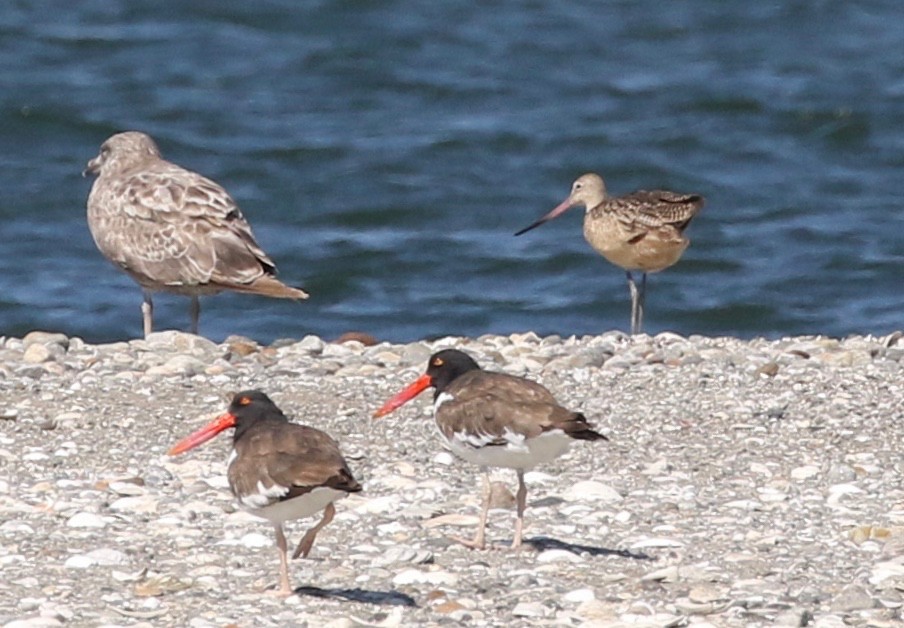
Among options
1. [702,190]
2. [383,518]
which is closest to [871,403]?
[383,518]

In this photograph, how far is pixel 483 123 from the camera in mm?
24016

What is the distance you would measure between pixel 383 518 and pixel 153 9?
21131 mm

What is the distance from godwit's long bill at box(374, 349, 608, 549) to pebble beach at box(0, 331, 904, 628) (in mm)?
378

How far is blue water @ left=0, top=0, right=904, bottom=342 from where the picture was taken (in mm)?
18375

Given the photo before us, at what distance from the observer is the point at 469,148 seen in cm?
2311

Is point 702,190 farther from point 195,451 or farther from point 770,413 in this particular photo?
point 195,451

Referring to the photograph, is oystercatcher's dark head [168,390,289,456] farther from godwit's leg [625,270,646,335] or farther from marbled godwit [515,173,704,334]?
godwit's leg [625,270,646,335]

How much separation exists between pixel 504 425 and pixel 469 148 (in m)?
15.7

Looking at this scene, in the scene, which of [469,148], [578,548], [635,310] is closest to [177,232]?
[635,310]

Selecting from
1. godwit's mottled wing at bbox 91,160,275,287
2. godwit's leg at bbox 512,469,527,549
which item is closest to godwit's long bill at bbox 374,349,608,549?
godwit's leg at bbox 512,469,527,549

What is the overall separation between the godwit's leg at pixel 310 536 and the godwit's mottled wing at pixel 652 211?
5.88 meters

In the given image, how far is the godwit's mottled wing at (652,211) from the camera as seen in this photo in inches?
514

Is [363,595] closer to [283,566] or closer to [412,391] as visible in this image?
[283,566]

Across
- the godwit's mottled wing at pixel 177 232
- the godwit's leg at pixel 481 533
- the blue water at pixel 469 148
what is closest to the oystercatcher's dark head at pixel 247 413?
the godwit's leg at pixel 481 533
